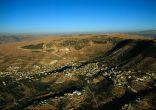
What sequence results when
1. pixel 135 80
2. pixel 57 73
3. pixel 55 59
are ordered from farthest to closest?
1. pixel 55 59
2. pixel 57 73
3. pixel 135 80

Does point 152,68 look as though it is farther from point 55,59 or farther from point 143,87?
point 55,59

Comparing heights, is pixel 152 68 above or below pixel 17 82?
above

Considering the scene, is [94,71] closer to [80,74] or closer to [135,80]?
[80,74]

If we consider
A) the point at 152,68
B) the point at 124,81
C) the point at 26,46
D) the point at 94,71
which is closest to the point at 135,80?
the point at 124,81

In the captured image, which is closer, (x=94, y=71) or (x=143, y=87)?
(x=143, y=87)

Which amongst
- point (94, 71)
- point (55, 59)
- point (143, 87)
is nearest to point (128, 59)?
point (94, 71)

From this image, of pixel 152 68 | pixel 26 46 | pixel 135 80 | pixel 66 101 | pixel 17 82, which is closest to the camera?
pixel 66 101
